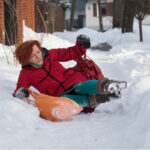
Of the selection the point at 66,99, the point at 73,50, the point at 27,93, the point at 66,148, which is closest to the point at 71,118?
the point at 66,99

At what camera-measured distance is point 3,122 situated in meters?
2.70

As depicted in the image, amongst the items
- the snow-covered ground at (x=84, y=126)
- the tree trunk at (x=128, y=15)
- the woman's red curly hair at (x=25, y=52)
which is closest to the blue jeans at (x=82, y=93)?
the snow-covered ground at (x=84, y=126)

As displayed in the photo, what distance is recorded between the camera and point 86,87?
3465mm

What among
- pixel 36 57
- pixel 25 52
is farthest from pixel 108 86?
pixel 25 52

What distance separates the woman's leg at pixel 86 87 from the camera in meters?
3.40

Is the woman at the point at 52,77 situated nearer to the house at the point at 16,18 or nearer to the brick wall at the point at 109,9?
the house at the point at 16,18

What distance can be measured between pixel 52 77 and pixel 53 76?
17 mm

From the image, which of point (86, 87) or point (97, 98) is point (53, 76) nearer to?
point (86, 87)

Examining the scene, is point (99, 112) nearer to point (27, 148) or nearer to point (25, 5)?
point (27, 148)

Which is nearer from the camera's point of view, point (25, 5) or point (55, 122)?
point (55, 122)

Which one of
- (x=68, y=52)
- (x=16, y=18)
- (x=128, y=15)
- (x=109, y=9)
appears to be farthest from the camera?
(x=109, y=9)

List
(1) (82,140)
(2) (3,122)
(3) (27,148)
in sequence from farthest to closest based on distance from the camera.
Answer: (2) (3,122) < (1) (82,140) < (3) (27,148)

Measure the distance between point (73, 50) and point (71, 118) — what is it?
81cm

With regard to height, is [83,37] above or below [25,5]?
below
